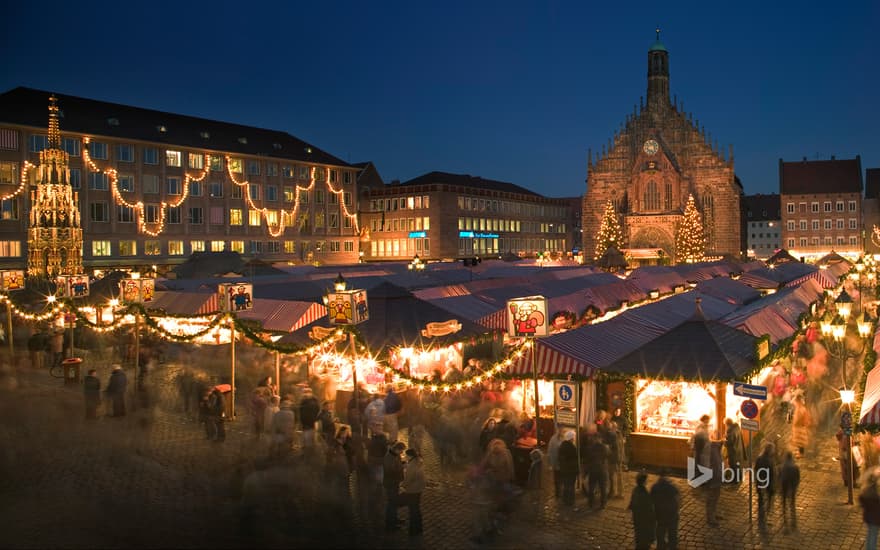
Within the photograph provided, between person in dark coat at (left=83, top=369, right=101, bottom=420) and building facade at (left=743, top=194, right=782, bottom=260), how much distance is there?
4318 inches

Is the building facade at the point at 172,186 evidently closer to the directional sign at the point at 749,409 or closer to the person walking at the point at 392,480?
the person walking at the point at 392,480

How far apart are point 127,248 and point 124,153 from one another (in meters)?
7.69

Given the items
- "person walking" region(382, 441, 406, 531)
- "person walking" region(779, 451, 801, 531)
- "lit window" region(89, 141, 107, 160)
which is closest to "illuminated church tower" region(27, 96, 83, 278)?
"lit window" region(89, 141, 107, 160)

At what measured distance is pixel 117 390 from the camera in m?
16.3

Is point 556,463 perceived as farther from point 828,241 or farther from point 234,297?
point 828,241

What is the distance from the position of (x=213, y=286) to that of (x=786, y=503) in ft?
75.8

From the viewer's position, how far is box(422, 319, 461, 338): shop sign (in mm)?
16734

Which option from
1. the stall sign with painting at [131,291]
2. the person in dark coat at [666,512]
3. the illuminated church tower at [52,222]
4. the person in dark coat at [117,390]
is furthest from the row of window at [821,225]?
the person in dark coat at [666,512]

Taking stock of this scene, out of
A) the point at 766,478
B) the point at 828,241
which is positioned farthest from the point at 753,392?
the point at 828,241

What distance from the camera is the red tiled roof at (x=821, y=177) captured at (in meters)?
93.6

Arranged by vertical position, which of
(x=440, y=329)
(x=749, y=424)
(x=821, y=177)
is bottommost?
(x=749, y=424)

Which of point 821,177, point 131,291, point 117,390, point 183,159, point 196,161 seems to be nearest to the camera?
point 117,390

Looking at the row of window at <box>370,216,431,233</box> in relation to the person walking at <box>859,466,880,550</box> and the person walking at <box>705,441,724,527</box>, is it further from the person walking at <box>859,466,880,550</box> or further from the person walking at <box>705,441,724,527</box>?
the person walking at <box>859,466,880,550</box>

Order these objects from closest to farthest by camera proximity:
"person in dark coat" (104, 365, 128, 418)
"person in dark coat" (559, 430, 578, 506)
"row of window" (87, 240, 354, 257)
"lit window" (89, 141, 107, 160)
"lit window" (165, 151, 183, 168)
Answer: "person in dark coat" (559, 430, 578, 506) < "person in dark coat" (104, 365, 128, 418) < "lit window" (89, 141, 107, 160) < "row of window" (87, 240, 354, 257) < "lit window" (165, 151, 183, 168)
